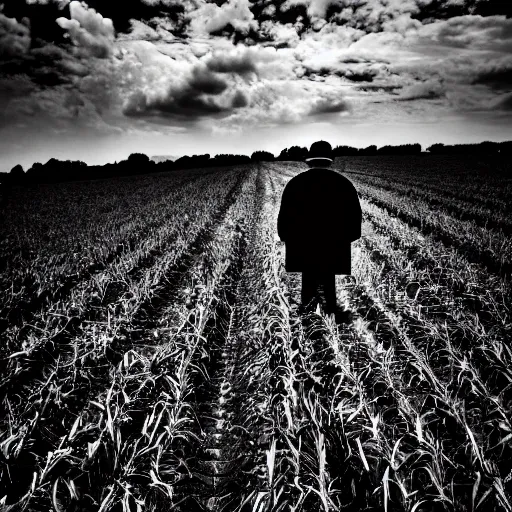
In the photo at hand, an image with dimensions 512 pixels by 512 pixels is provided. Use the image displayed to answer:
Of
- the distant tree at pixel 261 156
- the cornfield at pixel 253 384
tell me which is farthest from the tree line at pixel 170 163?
the cornfield at pixel 253 384

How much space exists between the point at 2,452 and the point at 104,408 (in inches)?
25.3

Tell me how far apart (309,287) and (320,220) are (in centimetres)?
97

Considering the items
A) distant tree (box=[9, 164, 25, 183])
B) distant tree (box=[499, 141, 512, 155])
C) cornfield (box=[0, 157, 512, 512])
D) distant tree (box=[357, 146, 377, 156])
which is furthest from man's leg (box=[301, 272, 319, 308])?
distant tree (box=[357, 146, 377, 156])

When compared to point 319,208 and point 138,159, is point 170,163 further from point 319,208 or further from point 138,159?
point 319,208

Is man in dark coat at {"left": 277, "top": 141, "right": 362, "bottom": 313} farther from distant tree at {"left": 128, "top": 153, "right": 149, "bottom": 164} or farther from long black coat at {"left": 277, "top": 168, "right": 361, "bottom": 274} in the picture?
distant tree at {"left": 128, "top": 153, "right": 149, "bottom": 164}

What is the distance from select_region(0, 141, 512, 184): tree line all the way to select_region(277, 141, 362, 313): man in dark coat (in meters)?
11.7

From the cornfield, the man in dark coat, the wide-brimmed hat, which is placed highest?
the wide-brimmed hat

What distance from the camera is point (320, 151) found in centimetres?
409

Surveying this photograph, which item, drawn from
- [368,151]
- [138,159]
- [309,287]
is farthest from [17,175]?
[368,151]

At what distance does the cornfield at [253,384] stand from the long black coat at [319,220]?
689 mm

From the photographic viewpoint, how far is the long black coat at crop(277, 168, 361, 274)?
4055 mm

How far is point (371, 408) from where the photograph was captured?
9.36 ft

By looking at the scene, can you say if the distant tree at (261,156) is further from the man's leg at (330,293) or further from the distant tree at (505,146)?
the man's leg at (330,293)

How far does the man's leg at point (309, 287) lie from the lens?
4.58 metres
